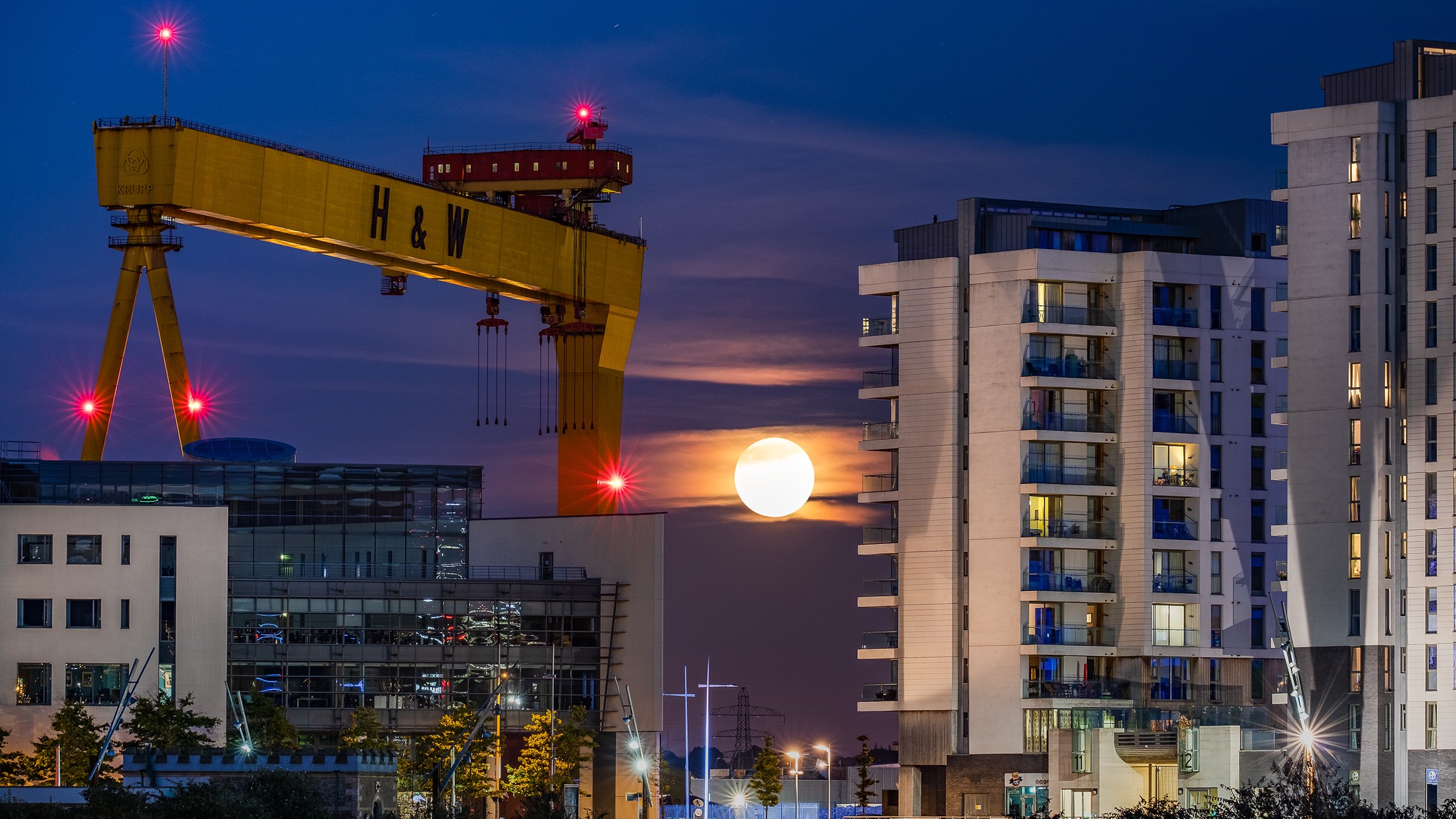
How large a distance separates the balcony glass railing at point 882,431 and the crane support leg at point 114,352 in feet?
113

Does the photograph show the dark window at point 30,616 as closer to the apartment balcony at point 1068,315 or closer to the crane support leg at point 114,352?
the crane support leg at point 114,352

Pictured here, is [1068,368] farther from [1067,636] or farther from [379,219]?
[379,219]

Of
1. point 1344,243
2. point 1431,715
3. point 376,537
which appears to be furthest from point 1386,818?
point 376,537

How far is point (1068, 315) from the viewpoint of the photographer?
355 ft

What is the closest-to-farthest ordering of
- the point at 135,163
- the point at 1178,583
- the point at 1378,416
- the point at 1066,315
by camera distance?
1. the point at 1378,416
2. the point at 135,163
3. the point at 1178,583
4. the point at 1066,315

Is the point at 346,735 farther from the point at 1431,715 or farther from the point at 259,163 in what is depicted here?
the point at 1431,715

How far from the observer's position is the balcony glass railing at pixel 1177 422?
10800cm

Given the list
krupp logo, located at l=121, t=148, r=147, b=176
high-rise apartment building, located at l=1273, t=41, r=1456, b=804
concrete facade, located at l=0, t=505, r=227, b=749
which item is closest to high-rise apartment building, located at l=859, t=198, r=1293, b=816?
high-rise apartment building, located at l=1273, t=41, r=1456, b=804

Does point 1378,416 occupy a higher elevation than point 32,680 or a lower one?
higher

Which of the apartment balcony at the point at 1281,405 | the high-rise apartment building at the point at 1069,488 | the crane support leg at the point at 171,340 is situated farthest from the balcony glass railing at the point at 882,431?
the crane support leg at the point at 171,340

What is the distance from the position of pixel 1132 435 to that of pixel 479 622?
3891 centimetres

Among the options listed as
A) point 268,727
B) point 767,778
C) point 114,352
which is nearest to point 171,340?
point 114,352

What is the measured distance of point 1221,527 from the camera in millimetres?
108312

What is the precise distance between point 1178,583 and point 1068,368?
1093cm
